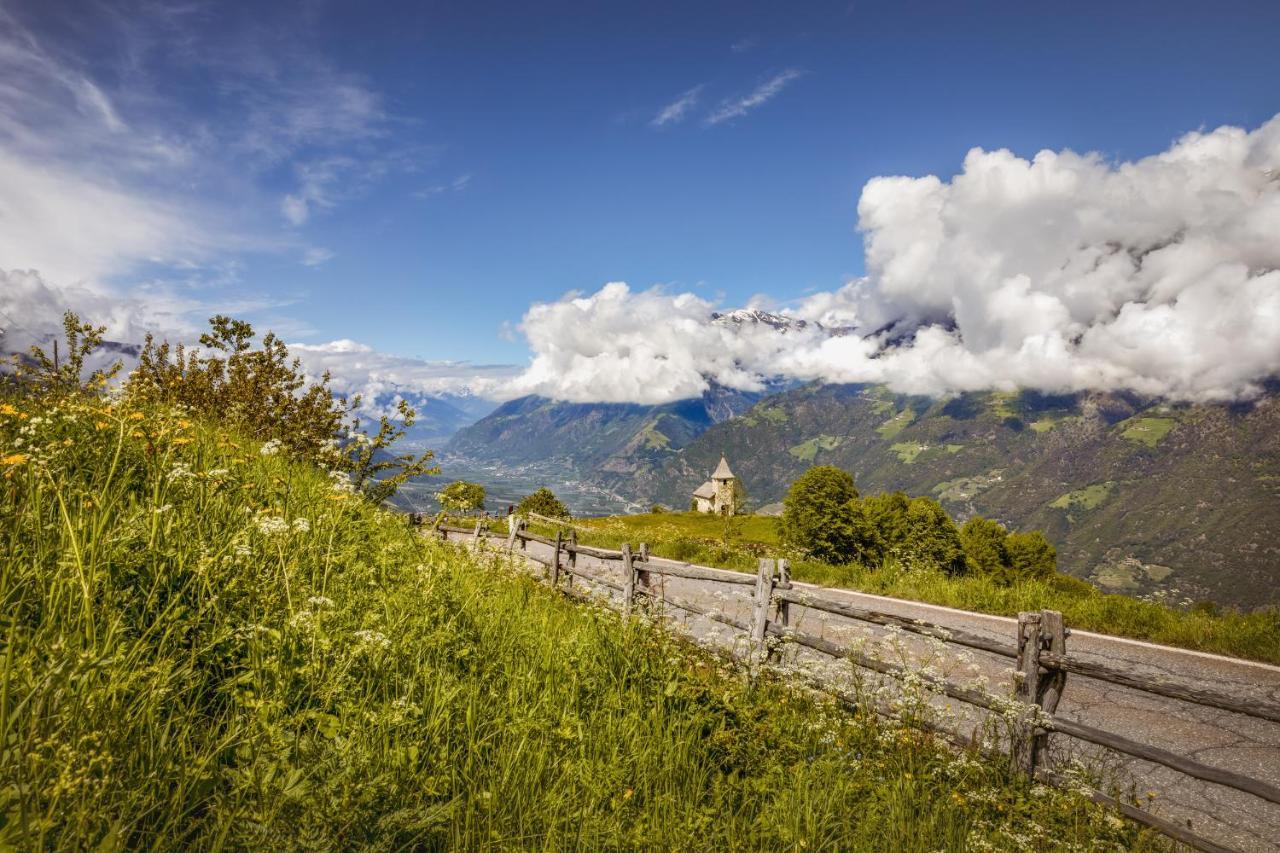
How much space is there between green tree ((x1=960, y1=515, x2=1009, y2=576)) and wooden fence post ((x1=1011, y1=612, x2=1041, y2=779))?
66.0 metres

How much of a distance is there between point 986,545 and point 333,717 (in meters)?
79.1

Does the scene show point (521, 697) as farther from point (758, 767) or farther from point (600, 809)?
point (758, 767)

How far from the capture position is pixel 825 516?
147 ft

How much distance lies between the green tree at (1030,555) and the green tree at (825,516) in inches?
1377

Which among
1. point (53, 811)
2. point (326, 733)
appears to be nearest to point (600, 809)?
point (326, 733)

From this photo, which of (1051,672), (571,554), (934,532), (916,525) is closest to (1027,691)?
(1051,672)

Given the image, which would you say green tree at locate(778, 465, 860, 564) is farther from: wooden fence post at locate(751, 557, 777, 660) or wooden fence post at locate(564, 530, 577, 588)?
wooden fence post at locate(751, 557, 777, 660)

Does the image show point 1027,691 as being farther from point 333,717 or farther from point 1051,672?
point 333,717

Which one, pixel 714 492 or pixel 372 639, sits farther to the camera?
pixel 714 492

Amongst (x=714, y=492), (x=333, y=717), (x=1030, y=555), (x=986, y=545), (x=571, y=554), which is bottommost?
(x=1030, y=555)

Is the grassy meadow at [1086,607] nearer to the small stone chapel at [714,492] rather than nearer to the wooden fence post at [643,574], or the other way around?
the wooden fence post at [643,574]

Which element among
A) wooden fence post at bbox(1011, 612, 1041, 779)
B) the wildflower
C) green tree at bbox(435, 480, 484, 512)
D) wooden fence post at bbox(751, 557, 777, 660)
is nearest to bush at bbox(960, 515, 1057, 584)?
wooden fence post at bbox(751, 557, 777, 660)

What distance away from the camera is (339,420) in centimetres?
933

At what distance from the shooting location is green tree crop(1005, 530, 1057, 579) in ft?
222
